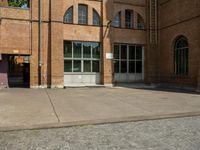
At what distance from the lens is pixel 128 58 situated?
21.2 metres

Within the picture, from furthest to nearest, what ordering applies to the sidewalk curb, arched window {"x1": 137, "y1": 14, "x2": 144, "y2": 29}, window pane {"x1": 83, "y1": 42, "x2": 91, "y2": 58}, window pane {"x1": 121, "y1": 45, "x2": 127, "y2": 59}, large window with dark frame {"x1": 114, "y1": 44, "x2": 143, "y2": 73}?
arched window {"x1": 137, "y1": 14, "x2": 144, "y2": 29}, window pane {"x1": 121, "y1": 45, "x2": 127, "y2": 59}, large window with dark frame {"x1": 114, "y1": 44, "x2": 143, "y2": 73}, window pane {"x1": 83, "y1": 42, "x2": 91, "y2": 58}, the sidewalk curb

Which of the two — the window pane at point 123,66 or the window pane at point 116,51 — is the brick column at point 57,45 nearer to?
the window pane at point 116,51

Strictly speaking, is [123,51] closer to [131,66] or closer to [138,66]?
[131,66]

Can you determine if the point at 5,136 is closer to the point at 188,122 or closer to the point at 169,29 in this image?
the point at 188,122

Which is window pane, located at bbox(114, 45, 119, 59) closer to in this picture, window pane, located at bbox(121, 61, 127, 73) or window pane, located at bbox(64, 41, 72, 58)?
window pane, located at bbox(121, 61, 127, 73)

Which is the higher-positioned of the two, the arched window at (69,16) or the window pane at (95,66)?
the arched window at (69,16)

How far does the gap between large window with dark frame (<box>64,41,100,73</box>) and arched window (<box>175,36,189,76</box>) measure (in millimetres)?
6381

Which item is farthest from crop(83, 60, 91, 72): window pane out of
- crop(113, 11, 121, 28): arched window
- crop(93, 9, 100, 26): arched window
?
crop(113, 11, 121, 28): arched window

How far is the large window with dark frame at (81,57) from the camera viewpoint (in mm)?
19219

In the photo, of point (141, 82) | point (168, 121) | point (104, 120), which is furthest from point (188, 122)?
point (141, 82)

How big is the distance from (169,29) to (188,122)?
Answer: 14.4 m

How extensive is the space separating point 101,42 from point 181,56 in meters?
6.45

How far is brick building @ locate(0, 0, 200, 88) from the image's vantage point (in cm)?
1758

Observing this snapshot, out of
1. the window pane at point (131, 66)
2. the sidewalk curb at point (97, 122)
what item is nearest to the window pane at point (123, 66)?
the window pane at point (131, 66)
